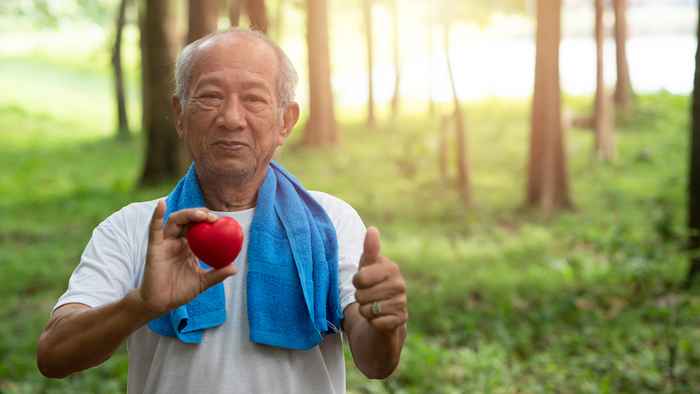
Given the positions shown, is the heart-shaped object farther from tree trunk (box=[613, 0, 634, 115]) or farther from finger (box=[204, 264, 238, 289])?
tree trunk (box=[613, 0, 634, 115])

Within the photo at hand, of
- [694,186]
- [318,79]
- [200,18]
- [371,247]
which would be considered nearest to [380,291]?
[371,247]

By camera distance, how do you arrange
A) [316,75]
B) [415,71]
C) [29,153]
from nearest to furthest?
[316,75] < [29,153] < [415,71]

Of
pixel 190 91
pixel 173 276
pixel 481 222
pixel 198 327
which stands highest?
pixel 190 91

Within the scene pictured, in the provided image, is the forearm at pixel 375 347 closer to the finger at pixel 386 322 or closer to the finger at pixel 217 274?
the finger at pixel 386 322

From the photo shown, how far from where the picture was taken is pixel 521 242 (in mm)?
12539

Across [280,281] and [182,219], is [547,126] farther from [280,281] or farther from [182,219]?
[182,219]

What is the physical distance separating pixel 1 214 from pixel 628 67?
1695 centimetres

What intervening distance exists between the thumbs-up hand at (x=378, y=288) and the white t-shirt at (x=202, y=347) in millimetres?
354

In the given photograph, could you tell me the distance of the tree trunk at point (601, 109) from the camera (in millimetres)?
20125

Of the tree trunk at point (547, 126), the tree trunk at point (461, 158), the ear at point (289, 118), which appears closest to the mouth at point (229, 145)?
the ear at point (289, 118)

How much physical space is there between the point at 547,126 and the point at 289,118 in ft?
41.0

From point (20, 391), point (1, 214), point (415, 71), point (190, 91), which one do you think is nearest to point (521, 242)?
point (20, 391)

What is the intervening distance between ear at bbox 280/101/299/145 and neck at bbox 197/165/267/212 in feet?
0.56

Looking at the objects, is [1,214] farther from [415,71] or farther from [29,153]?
[415,71]
